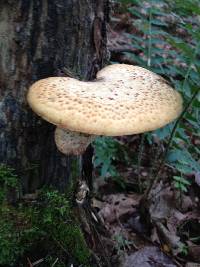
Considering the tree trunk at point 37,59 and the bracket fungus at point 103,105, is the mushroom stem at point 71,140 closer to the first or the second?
the bracket fungus at point 103,105

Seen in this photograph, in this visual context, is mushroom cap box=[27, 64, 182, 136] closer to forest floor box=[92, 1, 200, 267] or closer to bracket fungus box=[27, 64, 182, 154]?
bracket fungus box=[27, 64, 182, 154]

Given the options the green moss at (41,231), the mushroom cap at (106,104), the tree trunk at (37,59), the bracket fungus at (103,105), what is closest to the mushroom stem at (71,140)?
the bracket fungus at (103,105)

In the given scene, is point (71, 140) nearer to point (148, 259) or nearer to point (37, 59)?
point (37, 59)

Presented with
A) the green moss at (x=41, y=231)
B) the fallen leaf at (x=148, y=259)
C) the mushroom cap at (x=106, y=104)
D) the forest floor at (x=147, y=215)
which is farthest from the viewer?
the forest floor at (x=147, y=215)

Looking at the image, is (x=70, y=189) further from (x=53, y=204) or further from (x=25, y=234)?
(x=25, y=234)

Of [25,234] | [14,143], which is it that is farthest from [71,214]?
[14,143]

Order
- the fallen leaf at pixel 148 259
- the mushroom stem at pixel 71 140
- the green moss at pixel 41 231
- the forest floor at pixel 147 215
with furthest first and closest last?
the forest floor at pixel 147 215, the fallen leaf at pixel 148 259, the green moss at pixel 41 231, the mushroom stem at pixel 71 140

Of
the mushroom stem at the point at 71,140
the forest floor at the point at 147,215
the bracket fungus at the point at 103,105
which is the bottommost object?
the forest floor at the point at 147,215

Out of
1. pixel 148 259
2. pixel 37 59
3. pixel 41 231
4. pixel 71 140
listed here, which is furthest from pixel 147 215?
pixel 37 59
